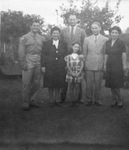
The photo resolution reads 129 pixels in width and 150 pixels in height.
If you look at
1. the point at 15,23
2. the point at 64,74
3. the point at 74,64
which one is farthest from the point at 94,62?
the point at 15,23

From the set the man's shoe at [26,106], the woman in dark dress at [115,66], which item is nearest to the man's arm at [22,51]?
the man's shoe at [26,106]

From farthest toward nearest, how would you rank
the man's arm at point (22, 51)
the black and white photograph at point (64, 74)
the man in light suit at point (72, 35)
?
the man in light suit at point (72, 35), the man's arm at point (22, 51), the black and white photograph at point (64, 74)

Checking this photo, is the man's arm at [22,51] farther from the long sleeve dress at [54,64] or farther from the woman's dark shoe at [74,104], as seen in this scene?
the woman's dark shoe at [74,104]

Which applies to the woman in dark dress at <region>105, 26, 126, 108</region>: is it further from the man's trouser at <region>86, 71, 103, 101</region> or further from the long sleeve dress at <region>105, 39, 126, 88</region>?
the man's trouser at <region>86, 71, 103, 101</region>

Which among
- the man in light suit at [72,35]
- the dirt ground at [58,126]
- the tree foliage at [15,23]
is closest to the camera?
the dirt ground at [58,126]

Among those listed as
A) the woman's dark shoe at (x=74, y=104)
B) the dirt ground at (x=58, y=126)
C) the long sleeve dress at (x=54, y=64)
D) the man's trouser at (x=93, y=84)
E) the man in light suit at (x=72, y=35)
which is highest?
the man in light suit at (x=72, y=35)

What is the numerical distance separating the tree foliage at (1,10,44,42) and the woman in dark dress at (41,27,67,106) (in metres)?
0.39

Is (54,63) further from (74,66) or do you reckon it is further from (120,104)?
(120,104)

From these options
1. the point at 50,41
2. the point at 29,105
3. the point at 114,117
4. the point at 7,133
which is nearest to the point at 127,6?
the point at 50,41

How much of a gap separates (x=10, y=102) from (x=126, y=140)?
64.7 inches

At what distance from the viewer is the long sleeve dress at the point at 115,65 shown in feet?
17.6

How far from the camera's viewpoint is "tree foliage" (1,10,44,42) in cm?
501

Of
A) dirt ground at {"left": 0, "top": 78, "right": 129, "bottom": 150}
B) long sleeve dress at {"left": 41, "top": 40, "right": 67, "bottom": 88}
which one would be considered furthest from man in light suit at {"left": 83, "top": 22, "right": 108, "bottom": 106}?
long sleeve dress at {"left": 41, "top": 40, "right": 67, "bottom": 88}

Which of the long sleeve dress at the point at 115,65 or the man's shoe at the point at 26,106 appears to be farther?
the long sleeve dress at the point at 115,65
